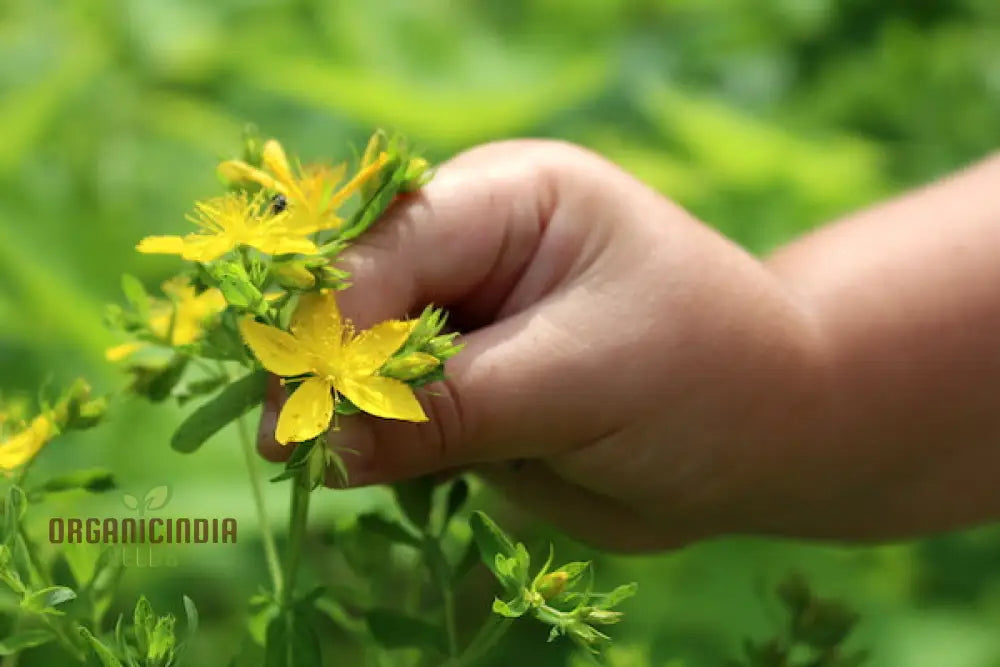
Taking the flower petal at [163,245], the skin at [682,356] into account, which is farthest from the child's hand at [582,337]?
the flower petal at [163,245]

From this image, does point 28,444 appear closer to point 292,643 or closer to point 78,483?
point 78,483

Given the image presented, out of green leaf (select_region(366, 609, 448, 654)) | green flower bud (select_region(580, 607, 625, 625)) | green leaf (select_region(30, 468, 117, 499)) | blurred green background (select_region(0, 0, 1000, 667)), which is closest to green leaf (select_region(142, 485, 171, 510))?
green leaf (select_region(30, 468, 117, 499))

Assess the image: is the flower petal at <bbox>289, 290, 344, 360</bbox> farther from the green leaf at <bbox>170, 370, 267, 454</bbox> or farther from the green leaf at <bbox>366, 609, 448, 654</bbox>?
the green leaf at <bbox>366, 609, 448, 654</bbox>

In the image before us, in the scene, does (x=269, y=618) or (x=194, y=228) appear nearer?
(x=269, y=618)

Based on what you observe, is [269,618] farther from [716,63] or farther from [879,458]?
[716,63]

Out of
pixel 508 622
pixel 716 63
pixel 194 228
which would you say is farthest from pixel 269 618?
pixel 716 63

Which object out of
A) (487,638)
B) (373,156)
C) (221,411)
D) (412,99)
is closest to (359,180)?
(373,156)
